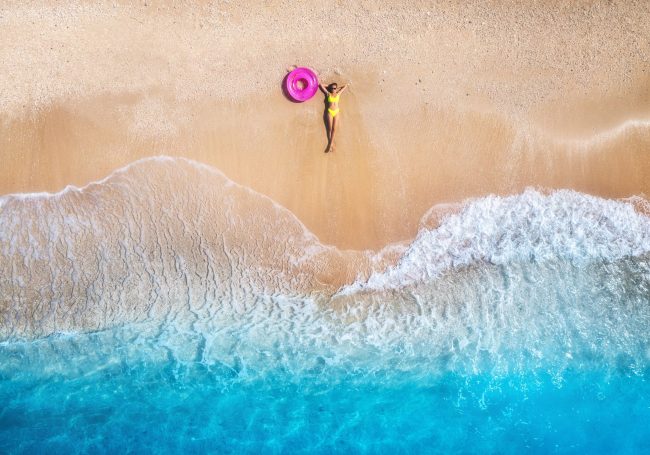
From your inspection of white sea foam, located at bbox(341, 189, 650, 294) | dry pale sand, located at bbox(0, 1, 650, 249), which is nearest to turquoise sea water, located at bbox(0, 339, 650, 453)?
white sea foam, located at bbox(341, 189, 650, 294)

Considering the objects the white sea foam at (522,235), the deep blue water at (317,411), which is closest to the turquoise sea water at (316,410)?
the deep blue water at (317,411)

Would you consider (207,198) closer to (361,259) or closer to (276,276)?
(276,276)

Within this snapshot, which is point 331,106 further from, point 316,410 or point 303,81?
point 316,410

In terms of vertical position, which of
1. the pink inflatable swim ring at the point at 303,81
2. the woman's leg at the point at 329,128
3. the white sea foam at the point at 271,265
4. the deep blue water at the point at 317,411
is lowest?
the deep blue water at the point at 317,411

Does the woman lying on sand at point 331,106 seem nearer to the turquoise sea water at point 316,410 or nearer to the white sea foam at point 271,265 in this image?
the white sea foam at point 271,265

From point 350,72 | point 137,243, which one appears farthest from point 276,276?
point 350,72

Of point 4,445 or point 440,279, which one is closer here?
point 4,445
